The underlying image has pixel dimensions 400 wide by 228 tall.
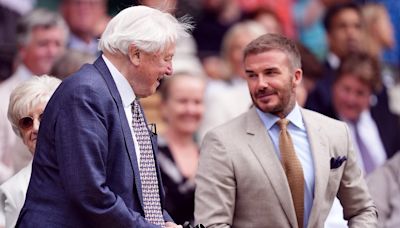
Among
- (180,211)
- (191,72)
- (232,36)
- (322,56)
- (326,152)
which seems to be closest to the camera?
(326,152)

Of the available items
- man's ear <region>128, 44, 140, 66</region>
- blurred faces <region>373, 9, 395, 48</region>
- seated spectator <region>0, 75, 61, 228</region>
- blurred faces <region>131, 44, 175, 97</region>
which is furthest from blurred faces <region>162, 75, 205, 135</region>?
man's ear <region>128, 44, 140, 66</region>

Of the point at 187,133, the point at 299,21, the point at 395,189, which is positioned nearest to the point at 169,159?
the point at 187,133

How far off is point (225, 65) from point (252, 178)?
12.9ft

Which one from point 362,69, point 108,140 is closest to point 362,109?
point 362,69

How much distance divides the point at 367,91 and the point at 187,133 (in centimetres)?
199

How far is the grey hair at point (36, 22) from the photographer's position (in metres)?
8.78

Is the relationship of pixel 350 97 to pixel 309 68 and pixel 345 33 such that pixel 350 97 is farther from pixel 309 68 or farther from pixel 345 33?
pixel 345 33

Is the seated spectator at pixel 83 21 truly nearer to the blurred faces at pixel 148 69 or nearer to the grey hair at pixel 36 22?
the grey hair at pixel 36 22

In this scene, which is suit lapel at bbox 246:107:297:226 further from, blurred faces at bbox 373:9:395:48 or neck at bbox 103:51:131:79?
blurred faces at bbox 373:9:395:48

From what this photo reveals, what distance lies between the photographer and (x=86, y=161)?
15.5 feet

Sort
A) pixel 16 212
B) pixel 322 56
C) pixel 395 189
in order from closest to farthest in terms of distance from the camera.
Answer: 1. pixel 16 212
2. pixel 395 189
3. pixel 322 56

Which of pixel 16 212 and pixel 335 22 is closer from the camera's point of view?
pixel 16 212

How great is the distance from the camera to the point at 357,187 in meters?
6.12

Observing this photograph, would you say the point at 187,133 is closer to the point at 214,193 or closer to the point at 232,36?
the point at 232,36
